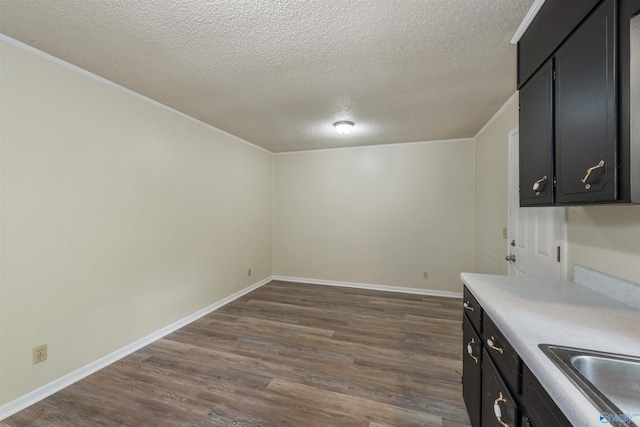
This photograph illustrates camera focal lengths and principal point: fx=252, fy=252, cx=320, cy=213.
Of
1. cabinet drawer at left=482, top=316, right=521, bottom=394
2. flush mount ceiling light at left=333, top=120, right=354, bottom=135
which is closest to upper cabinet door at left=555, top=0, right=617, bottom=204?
cabinet drawer at left=482, top=316, right=521, bottom=394

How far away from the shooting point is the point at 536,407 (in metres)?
0.80

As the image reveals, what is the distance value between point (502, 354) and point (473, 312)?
47 cm

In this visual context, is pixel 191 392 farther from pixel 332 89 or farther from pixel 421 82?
pixel 421 82

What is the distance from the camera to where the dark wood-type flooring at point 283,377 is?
1.72 meters

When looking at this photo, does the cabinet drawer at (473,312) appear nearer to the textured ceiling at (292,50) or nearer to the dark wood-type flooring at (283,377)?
the dark wood-type flooring at (283,377)

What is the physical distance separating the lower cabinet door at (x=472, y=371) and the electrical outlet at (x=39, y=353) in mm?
2965

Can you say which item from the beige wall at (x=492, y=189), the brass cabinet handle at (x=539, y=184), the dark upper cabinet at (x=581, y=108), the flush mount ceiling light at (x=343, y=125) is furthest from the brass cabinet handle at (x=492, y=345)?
the flush mount ceiling light at (x=343, y=125)

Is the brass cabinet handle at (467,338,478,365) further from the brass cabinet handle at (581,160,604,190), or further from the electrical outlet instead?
the electrical outlet

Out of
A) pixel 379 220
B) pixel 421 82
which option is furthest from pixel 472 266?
pixel 421 82

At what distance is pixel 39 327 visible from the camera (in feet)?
6.08

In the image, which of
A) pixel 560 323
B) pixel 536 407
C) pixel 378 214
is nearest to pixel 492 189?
pixel 378 214

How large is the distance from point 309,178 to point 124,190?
2952 mm

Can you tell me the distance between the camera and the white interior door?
5.87ft

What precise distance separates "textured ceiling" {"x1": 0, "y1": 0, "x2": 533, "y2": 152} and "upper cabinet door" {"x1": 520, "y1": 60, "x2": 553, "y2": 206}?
467 mm
